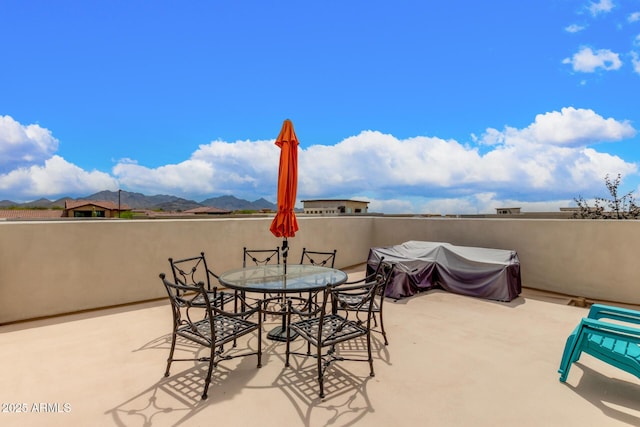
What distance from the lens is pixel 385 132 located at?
1291 centimetres

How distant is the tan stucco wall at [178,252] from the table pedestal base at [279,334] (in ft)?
7.22

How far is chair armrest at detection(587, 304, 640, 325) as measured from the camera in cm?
254

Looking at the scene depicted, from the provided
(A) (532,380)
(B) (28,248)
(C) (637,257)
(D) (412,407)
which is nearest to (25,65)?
(B) (28,248)

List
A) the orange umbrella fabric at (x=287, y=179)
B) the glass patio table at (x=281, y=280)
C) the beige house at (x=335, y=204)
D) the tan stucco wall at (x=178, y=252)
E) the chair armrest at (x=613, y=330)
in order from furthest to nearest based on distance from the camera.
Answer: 1. the beige house at (x=335, y=204)
2. the tan stucco wall at (x=178, y=252)
3. the orange umbrella fabric at (x=287, y=179)
4. the glass patio table at (x=281, y=280)
5. the chair armrest at (x=613, y=330)

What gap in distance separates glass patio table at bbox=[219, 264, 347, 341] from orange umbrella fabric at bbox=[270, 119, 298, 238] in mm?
503

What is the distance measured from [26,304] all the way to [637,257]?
29.1ft

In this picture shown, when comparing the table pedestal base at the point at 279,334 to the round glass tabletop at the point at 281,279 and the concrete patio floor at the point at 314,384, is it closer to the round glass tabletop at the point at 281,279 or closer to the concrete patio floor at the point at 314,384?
the concrete patio floor at the point at 314,384

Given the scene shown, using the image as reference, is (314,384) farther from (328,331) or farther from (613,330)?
(613,330)

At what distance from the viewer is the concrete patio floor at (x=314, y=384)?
6.42ft

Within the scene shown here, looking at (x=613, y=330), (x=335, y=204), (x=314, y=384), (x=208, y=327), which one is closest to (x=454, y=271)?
(x=613, y=330)

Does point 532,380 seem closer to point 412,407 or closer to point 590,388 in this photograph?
point 590,388

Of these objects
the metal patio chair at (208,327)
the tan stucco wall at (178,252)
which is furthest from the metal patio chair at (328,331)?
the tan stucco wall at (178,252)

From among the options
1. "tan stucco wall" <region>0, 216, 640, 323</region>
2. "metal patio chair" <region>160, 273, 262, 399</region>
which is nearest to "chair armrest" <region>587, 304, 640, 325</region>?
"tan stucco wall" <region>0, 216, 640, 323</region>

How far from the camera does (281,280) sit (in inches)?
123
